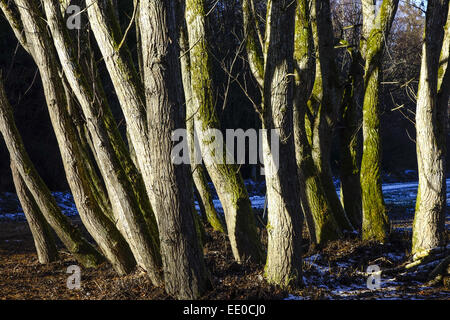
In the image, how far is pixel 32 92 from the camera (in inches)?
857

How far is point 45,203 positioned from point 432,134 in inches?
255

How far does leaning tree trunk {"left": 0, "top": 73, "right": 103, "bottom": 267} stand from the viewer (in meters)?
8.34

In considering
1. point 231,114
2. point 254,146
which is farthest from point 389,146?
point 254,146

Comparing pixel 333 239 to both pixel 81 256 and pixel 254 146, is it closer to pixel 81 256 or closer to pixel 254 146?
pixel 81 256

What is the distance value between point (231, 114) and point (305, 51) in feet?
59.7

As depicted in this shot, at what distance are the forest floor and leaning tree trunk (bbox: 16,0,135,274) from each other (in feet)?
1.30

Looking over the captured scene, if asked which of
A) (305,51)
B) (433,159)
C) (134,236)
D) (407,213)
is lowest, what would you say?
(407,213)

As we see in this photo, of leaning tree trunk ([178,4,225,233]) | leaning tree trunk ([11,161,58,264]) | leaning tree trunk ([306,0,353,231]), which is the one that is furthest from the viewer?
leaning tree trunk ([306,0,353,231])

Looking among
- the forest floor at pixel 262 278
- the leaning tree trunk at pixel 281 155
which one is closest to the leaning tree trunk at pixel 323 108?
the forest floor at pixel 262 278

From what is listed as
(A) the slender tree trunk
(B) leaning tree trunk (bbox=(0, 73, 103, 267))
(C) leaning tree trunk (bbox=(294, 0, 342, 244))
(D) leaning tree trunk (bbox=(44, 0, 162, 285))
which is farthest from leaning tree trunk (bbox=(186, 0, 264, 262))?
(A) the slender tree trunk

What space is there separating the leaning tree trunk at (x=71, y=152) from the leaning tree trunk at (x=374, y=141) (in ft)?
14.6

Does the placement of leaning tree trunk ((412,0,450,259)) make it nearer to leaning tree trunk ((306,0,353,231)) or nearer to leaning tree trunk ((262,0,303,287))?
leaning tree trunk ((306,0,353,231))

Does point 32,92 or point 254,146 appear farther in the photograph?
point 32,92

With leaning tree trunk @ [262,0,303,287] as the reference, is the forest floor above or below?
below
